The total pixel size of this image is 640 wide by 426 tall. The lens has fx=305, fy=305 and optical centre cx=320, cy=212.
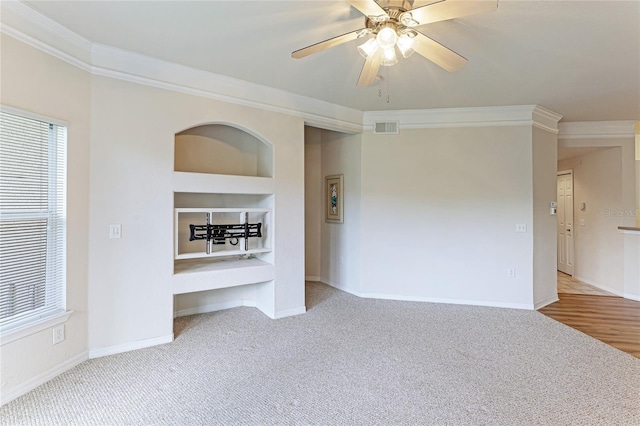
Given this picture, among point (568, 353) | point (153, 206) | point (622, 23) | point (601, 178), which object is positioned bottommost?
point (568, 353)

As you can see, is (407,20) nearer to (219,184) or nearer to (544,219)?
(219,184)

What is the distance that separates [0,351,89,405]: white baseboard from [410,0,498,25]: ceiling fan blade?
11.3 feet

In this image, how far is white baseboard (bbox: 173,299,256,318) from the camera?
142 inches

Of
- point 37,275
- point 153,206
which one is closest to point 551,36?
point 153,206

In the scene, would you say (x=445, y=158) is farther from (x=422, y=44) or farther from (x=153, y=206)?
(x=153, y=206)

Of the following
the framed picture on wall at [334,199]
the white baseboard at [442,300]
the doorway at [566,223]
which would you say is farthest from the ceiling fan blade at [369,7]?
the doorway at [566,223]

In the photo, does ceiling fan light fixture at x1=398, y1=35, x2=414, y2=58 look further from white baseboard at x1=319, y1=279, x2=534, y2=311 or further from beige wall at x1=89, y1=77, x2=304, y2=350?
white baseboard at x1=319, y1=279, x2=534, y2=311

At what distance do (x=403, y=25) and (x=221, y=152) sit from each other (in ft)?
8.45

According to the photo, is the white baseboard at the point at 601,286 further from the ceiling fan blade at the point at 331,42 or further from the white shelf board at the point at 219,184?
the ceiling fan blade at the point at 331,42

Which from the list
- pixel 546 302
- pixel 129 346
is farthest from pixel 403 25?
pixel 546 302

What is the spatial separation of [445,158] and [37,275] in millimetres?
4465

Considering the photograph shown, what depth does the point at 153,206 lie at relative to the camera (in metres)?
2.84

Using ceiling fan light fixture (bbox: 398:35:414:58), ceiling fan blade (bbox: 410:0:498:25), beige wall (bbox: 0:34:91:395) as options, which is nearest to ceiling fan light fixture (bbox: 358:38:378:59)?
ceiling fan light fixture (bbox: 398:35:414:58)

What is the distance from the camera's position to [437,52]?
1.97 m
